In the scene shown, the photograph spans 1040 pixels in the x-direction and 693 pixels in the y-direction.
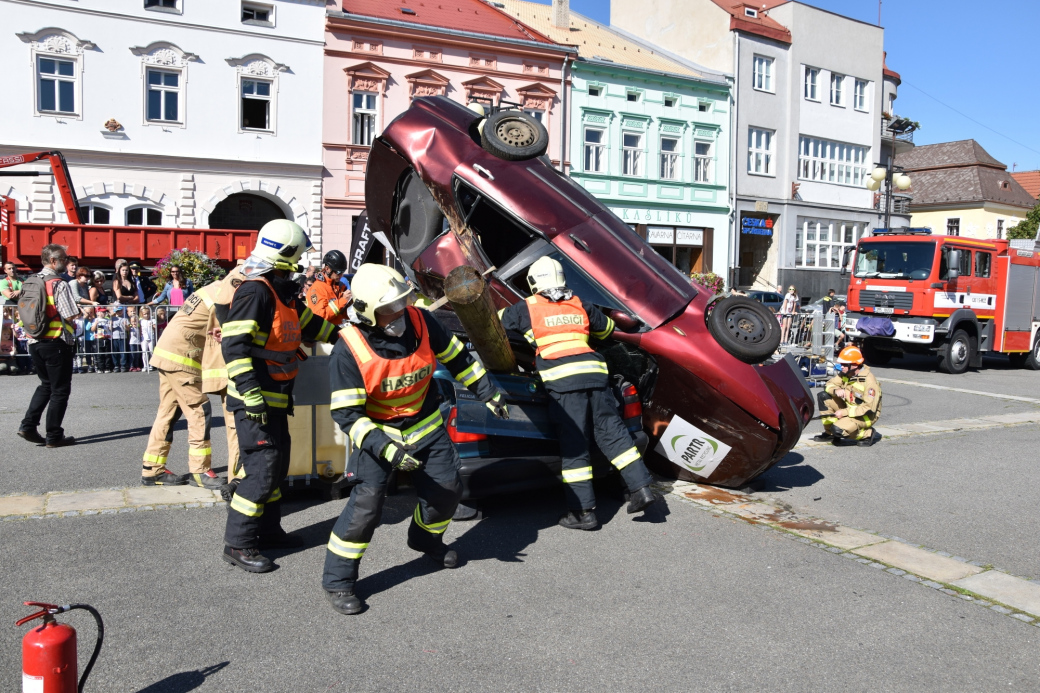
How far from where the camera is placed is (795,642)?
384 centimetres

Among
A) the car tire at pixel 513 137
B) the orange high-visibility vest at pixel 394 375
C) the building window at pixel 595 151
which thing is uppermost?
the building window at pixel 595 151

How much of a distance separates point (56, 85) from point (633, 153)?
1771cm

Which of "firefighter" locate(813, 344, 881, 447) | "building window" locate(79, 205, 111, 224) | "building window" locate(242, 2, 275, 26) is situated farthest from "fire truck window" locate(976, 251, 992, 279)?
"building window" locate(79, 205, 111, 224)

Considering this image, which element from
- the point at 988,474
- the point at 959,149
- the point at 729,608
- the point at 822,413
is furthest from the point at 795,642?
the point at 959,149

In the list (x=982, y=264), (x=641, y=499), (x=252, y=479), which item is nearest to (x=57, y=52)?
(x=252, y=479)

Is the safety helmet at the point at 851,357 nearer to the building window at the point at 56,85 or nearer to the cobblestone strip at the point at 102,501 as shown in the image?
the cobblestone strip at the point at 102,501

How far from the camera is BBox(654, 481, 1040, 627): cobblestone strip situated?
448 cm

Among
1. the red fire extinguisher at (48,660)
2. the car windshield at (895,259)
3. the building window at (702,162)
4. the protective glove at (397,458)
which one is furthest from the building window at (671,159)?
the red fire extinguisher at (48,660)

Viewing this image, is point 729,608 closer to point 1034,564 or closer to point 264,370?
point 1034,564

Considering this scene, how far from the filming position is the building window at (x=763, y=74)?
3200cm

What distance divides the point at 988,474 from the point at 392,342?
5.95 meters

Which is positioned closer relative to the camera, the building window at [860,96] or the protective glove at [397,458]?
the protective glove at [397,458]

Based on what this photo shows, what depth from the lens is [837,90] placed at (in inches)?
1361

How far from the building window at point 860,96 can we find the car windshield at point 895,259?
21.0 metres
